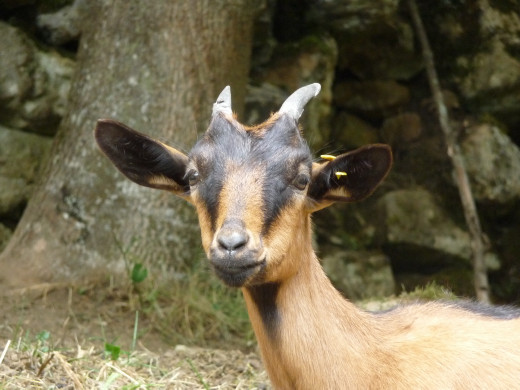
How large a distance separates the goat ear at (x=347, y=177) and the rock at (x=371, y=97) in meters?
6.96

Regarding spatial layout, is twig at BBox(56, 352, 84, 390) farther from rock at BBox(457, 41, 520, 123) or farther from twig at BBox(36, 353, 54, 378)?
rock at BBox(457, 41, 520, 123)

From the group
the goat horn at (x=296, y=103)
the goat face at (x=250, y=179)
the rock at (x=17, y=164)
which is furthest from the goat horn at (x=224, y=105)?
the rock at (x=17, y=164)

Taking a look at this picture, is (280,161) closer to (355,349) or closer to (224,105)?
(224,105)

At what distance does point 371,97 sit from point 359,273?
8.46ft

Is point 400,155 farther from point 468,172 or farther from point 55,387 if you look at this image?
point 55,387

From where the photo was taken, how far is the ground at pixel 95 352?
5816mm

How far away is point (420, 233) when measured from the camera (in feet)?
37.3

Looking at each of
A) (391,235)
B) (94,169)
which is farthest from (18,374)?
(391,235)

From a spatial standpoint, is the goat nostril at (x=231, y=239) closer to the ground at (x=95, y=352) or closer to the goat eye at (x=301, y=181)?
the goat eye at (x=301, y=181)

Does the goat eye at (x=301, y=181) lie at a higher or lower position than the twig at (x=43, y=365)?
higher

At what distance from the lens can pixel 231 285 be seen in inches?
172

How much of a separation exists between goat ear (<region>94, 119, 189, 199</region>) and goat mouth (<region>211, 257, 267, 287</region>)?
3.42ft

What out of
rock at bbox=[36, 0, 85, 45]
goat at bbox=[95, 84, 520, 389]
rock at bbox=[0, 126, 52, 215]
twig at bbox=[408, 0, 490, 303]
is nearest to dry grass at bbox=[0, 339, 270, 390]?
goat at bbox=[95, 84, 520, 389]

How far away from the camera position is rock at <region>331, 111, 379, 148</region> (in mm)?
11789
